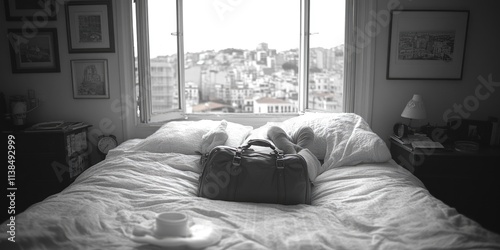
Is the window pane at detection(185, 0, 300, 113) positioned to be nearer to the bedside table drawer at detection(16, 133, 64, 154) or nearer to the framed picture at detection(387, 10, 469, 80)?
the framed picture at detection(387, 10, 469, 80)

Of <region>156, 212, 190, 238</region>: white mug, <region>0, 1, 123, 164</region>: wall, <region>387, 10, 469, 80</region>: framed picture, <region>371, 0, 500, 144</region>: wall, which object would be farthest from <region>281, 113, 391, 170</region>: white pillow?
<region>0, 1, 123, 164</region>: wall

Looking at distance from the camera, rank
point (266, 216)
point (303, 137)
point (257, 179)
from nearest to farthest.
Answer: point (266, 216), point (257, 179), point (303, 137)

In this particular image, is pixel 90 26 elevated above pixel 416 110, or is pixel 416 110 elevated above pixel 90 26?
pixel 90 26

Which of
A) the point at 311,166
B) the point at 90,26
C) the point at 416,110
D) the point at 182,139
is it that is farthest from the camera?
the point at 90,26

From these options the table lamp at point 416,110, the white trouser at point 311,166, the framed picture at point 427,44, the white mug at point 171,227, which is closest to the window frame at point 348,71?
the framed picture at point 427,44

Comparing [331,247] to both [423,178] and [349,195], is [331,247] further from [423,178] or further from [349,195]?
[423,178]

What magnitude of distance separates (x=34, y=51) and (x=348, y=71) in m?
2.73

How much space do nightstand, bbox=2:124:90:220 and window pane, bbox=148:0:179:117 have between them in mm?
740

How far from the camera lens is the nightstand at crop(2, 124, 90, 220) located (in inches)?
103

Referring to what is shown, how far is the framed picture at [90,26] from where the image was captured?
9.42 feet

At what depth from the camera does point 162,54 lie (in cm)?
304

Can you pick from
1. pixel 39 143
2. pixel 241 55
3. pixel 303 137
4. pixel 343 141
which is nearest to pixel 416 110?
pixel 343 141

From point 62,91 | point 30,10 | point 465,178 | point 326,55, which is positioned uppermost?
point 30,10

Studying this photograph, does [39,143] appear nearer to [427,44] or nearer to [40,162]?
[40,162]
